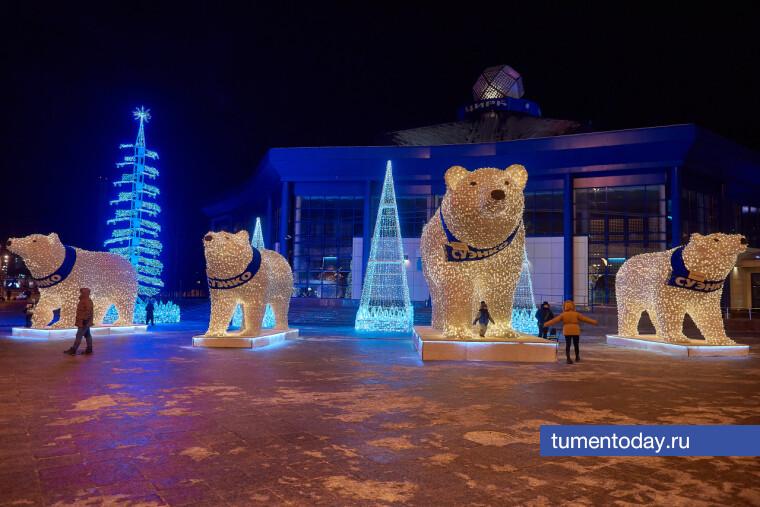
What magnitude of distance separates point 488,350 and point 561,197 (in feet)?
69.2

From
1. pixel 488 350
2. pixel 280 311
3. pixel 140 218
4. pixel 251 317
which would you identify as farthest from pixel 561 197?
pixel 251 317

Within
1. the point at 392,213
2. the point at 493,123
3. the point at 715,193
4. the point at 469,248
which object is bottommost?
the point at 469,248

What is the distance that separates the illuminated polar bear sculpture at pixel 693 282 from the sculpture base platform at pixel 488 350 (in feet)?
11.1

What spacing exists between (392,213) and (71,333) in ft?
36.4

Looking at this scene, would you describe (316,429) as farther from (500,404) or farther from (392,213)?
(392,213)

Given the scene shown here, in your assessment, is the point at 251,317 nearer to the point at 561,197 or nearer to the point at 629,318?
the point at 629,318

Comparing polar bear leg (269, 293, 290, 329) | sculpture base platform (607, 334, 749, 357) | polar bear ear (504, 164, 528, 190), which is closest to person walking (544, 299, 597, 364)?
polar bear ear (504, 164, 528, 190)

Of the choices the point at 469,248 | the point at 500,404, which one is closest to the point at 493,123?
the point at 469,248

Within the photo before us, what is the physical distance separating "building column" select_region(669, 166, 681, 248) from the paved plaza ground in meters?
19.1

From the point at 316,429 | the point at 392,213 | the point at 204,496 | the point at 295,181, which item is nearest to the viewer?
the point at 204,496

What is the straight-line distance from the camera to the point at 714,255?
9812 millimetres

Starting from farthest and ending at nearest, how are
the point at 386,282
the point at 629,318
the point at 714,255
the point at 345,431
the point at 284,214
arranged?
the point at 284,214 < the point at 386,282 < the point at 629,318 < the point at 714,255 < the point at 345,431

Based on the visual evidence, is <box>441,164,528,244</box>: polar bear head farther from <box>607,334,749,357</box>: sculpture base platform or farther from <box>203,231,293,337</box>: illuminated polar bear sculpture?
<box>607,334,749,357</box>: sculpture base platform

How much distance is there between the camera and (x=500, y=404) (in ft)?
16.4
